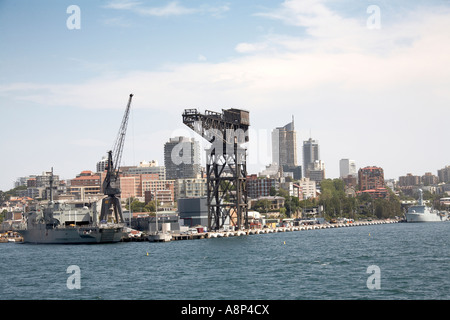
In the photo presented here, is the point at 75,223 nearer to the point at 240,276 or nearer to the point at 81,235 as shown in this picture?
the point at 81,235

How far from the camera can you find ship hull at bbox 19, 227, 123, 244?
91938mm

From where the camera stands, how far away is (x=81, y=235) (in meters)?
93.2

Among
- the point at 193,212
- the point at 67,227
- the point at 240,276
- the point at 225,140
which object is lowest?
the point at 240,276

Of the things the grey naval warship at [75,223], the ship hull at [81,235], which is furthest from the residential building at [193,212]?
the ship hull at [81,235]

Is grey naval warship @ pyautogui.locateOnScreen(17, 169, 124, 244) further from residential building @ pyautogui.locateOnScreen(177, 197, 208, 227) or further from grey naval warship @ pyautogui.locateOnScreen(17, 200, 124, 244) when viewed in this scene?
residential building @ pyautogui.locateOnScreen(177, 197, 208, 227)

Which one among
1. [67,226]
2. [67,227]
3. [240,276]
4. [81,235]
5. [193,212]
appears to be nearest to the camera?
[240,276]

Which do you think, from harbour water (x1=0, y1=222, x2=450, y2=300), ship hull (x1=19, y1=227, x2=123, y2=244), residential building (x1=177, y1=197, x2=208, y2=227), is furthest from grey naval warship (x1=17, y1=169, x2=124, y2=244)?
residential building (x1=177, y1=197, x2=208, y2=227)

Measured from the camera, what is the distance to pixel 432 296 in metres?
31.6

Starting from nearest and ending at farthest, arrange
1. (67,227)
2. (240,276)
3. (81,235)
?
(240,276)
(81,235)
(67,227)

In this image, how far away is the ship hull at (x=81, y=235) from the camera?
302 ft

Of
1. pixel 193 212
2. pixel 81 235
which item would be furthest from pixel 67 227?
pixel 193 212

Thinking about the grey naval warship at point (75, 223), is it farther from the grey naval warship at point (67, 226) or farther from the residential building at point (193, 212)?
the residential building at point (193, 212)
